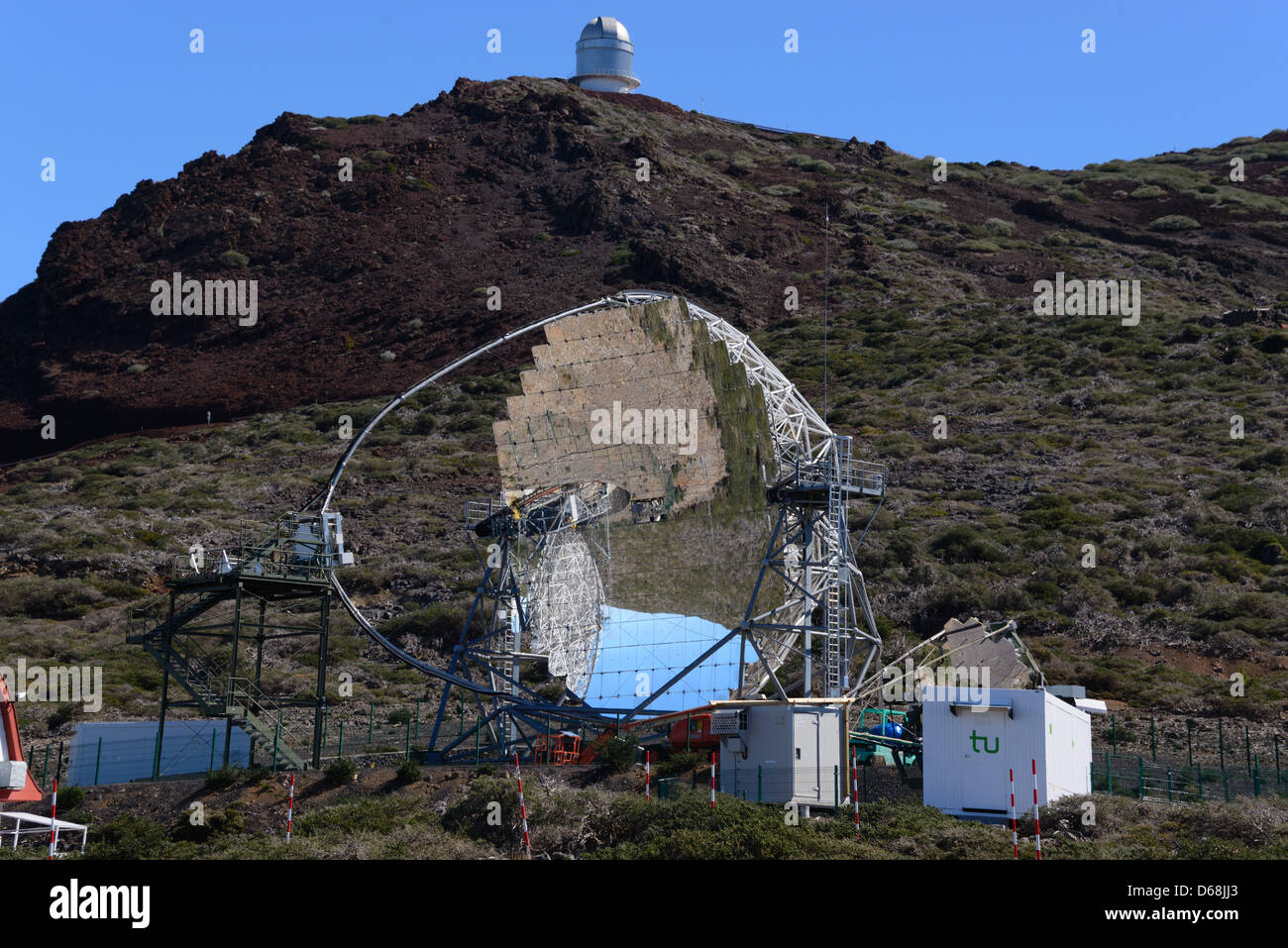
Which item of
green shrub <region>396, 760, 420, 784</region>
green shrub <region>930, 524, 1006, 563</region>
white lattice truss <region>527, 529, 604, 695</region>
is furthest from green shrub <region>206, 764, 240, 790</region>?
green shrub <region>930, 524, 1006, 563</region>

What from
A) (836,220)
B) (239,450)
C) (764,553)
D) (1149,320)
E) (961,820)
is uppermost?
(836,220)

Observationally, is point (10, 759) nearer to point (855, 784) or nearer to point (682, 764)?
point (682, 764)

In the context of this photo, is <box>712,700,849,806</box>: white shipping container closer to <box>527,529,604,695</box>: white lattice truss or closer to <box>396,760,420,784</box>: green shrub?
<box>527,529,604,695</box>: white lattice truss

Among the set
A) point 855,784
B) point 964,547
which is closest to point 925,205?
point 964,547

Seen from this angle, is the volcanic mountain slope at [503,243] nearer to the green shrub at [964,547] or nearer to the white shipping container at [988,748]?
the green shrub at [964,547]
